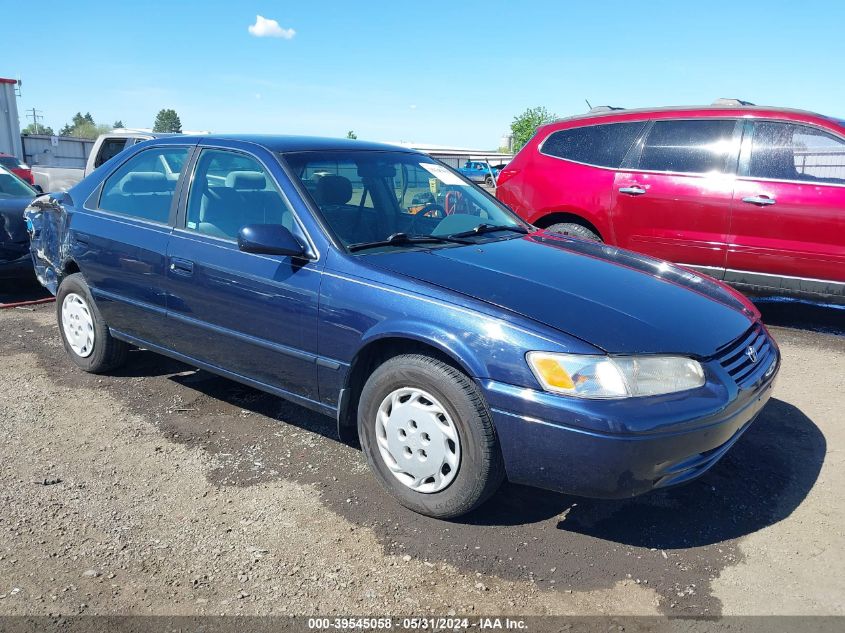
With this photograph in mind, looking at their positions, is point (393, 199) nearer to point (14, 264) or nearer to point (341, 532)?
point (341, 532)

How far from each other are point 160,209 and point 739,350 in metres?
3.20

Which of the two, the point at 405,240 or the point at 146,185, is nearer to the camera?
the point at 405,240

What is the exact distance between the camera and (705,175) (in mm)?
6070

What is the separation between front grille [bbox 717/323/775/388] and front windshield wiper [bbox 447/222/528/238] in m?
1.39

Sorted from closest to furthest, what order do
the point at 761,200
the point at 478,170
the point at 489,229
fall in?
the point at 489,229, the point at 761,200, the point at 478,170

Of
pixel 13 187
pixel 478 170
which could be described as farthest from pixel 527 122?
pixel 13 187

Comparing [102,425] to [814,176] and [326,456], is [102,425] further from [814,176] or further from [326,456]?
[814,176]

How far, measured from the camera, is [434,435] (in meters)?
2.96

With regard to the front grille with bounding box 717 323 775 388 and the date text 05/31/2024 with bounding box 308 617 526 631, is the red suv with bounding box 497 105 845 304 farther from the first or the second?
the date text 05/31/2024 with bounding box 308 617 526 631

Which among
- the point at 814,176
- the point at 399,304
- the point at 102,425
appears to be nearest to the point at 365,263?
the point at 399,304

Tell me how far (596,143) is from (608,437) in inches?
183

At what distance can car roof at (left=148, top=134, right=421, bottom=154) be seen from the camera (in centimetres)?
384

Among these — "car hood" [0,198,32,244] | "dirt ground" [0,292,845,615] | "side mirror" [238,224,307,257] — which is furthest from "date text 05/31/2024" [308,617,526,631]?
"car hood" [0,198,32,244]

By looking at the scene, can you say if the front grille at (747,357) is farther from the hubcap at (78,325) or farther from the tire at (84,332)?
the hubcap at (78,325)
